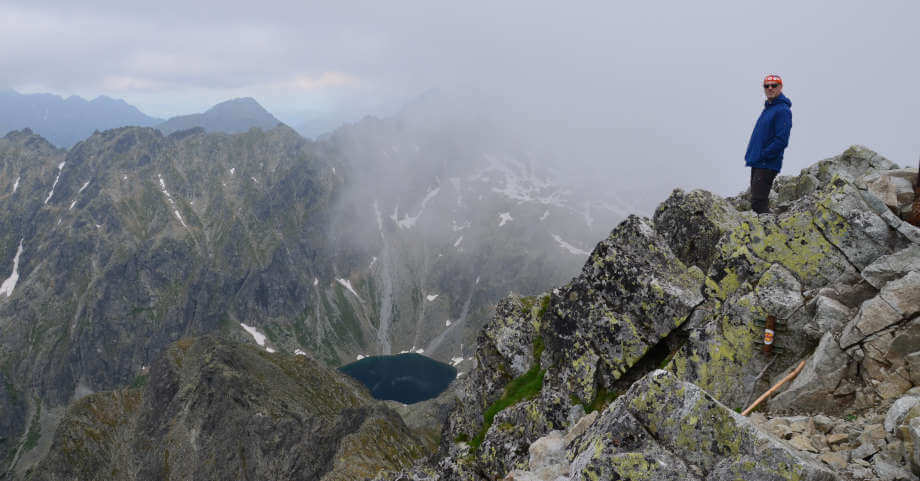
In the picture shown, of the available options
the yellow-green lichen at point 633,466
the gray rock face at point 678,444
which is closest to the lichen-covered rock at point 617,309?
the gray rock face at point 678,444

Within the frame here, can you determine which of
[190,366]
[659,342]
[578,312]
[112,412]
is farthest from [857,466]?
[112,412]

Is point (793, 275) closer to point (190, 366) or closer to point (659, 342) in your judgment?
point (659, 342)

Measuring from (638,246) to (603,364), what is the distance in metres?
7.68

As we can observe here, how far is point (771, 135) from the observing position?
20500mm

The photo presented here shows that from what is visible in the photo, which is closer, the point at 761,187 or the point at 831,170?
the point at 761,187

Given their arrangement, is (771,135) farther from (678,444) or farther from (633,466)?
(633,466)

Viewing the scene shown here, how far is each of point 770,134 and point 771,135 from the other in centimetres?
6

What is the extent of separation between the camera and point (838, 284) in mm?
15195

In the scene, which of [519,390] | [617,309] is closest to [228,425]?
[519,390]

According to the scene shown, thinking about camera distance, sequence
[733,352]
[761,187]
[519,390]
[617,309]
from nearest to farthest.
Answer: [733,352], [761,187], [617,309], [519,390]

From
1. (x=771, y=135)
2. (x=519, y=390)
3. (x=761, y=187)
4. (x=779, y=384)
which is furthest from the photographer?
(x=519, y=390)

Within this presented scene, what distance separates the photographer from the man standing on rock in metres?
19.9

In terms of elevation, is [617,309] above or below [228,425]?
above

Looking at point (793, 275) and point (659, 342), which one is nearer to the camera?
point (793, 275)
